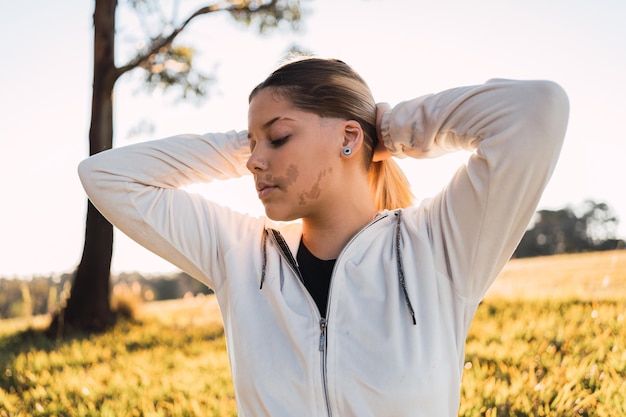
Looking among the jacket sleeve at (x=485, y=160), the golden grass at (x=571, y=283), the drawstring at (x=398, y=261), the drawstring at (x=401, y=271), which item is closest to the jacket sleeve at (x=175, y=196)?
the drawstring at (x=398, y=261)

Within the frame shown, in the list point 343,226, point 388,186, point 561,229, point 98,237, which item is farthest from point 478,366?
point 561,229

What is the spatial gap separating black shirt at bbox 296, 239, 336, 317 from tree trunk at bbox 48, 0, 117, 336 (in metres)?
6.71

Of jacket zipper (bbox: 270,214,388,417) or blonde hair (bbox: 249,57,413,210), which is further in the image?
blonde hair (bbox: 249,57,413,210)

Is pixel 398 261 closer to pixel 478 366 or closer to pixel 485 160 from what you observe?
pixel 485 160

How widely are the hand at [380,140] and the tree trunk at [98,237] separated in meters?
6.76

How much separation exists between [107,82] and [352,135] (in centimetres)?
Result: 724

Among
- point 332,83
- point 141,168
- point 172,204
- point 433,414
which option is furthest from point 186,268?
point 433,414

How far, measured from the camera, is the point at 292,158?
6.84 feet

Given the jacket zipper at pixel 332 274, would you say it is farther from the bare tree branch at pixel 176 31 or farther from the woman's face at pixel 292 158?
the bare tree branch at pixel 176 31

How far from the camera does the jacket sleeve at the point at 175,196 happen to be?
2.25 meters

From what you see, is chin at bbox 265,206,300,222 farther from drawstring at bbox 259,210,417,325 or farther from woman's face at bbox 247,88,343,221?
drawstring at bbox 259,210,417,325

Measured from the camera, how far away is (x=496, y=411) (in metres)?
3.23

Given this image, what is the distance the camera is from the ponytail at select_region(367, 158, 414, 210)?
241cm

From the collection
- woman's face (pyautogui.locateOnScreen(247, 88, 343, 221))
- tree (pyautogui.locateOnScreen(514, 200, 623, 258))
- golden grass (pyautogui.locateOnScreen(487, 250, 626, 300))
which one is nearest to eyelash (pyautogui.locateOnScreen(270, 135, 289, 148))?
woman's face (pyautogui.locateOnScreen(247, 88, 343, 221))
